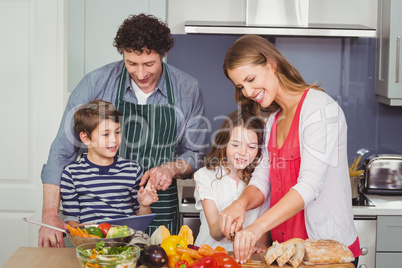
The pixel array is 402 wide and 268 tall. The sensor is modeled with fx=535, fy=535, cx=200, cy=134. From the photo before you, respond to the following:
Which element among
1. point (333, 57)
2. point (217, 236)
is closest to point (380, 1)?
point (333, 57)

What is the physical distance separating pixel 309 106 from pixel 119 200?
2.94 feet

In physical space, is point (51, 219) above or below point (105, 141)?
below

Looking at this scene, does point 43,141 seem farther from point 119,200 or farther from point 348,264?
point 348,264

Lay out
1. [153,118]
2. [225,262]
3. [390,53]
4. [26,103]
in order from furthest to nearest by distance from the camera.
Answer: [26,103] → [390,53] → [153,118] → [225,262]

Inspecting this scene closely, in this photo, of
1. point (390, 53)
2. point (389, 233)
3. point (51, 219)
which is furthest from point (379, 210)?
point (51, 219)

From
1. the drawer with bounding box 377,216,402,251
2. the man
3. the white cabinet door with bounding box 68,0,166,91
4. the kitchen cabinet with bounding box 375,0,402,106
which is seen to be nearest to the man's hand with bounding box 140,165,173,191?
the man

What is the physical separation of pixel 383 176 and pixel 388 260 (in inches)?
18.6

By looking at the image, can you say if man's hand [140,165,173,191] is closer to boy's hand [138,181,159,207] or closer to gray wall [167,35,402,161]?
boy's hand [138,181,159,207]

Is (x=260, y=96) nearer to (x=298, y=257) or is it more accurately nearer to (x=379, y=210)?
(x=298, y=257)

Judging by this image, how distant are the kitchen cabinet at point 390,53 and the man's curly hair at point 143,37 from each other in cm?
140

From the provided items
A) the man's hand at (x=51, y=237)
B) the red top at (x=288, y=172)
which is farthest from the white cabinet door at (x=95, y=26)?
the red top at (x=288, y=172)

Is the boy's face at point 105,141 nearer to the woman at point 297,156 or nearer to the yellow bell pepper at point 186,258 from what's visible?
the woman at point 297,156

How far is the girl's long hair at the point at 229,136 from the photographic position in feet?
7.11

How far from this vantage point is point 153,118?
7.76 ft
